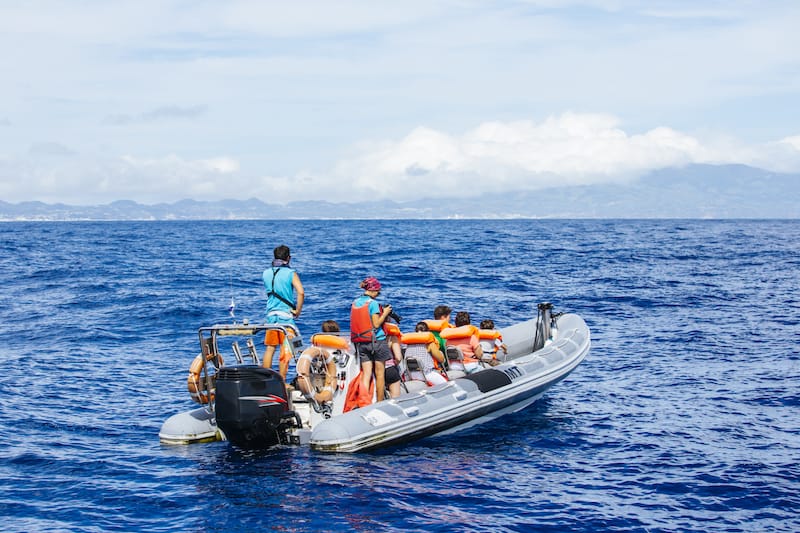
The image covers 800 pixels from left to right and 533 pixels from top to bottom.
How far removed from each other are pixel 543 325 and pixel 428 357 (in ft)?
12.8

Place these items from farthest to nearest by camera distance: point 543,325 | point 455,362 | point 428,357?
point 543,325, point 455,362, point 428,357

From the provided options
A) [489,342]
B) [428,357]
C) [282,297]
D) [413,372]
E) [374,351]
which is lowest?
[413,372]

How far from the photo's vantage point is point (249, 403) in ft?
33.9

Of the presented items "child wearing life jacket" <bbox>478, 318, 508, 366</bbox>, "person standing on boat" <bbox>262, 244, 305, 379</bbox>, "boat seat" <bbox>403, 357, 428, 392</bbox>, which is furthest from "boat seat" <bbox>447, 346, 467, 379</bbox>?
"person standing on boat" <bbox>262, 244, 305, 379</bbox>

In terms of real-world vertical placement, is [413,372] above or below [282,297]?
below

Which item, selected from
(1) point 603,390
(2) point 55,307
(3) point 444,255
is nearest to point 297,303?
(1) point 603,390

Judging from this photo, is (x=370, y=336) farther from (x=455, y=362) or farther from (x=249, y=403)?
(x=455, y=362)

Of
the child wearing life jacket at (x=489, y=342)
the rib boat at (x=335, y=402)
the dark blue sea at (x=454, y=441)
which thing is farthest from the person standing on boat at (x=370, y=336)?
the child wearing life jacket at (x=489, y=342)

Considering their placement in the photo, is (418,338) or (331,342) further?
(418,338)

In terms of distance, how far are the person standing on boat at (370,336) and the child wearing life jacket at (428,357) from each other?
3.69 feet

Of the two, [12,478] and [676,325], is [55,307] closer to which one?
[12,478]

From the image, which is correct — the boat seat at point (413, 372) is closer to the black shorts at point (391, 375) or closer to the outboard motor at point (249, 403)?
the black shorts at point (391, 375)

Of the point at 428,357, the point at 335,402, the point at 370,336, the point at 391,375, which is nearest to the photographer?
the point at 370,336

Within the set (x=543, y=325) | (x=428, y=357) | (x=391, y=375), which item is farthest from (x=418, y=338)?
(x=543, y=325)
